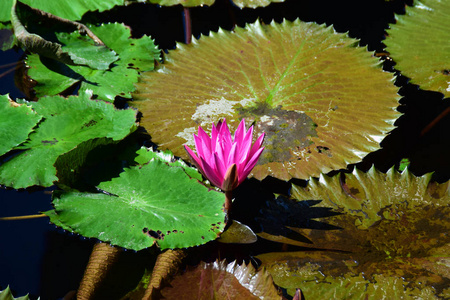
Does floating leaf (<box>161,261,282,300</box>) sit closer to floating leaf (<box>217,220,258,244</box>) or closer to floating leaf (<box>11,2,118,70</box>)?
floating leaf (<box>217,220,258,244</box>)

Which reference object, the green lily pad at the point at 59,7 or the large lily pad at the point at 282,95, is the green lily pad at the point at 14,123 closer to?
the large lily pad at the point at 282,95

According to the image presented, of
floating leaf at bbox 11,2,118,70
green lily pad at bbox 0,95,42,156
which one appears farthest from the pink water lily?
floating leaf at bbox 11,2,118,70

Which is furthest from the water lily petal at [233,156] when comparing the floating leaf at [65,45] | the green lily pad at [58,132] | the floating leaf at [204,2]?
the floating leaf at [204,2]

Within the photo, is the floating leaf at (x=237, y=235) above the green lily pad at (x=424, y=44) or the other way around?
the other way around

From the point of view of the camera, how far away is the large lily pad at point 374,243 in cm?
121

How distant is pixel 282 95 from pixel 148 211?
86 cm

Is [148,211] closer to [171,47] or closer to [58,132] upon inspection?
[58,132]

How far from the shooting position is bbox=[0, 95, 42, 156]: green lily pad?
1667 millimetres

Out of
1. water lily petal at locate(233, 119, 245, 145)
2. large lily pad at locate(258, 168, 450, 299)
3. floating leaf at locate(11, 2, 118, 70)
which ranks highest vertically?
water lily petal at locate(233, 119, 245, 145)

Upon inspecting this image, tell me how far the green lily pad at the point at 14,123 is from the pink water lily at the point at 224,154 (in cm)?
85

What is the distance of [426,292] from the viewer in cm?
118

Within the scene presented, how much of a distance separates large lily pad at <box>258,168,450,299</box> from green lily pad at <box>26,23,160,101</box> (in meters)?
1.15

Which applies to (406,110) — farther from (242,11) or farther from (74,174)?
(74,174)

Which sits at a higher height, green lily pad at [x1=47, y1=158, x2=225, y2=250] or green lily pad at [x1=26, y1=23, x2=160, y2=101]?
green lily pad at [x1=26, y1=23, x2=160, y2=101]
